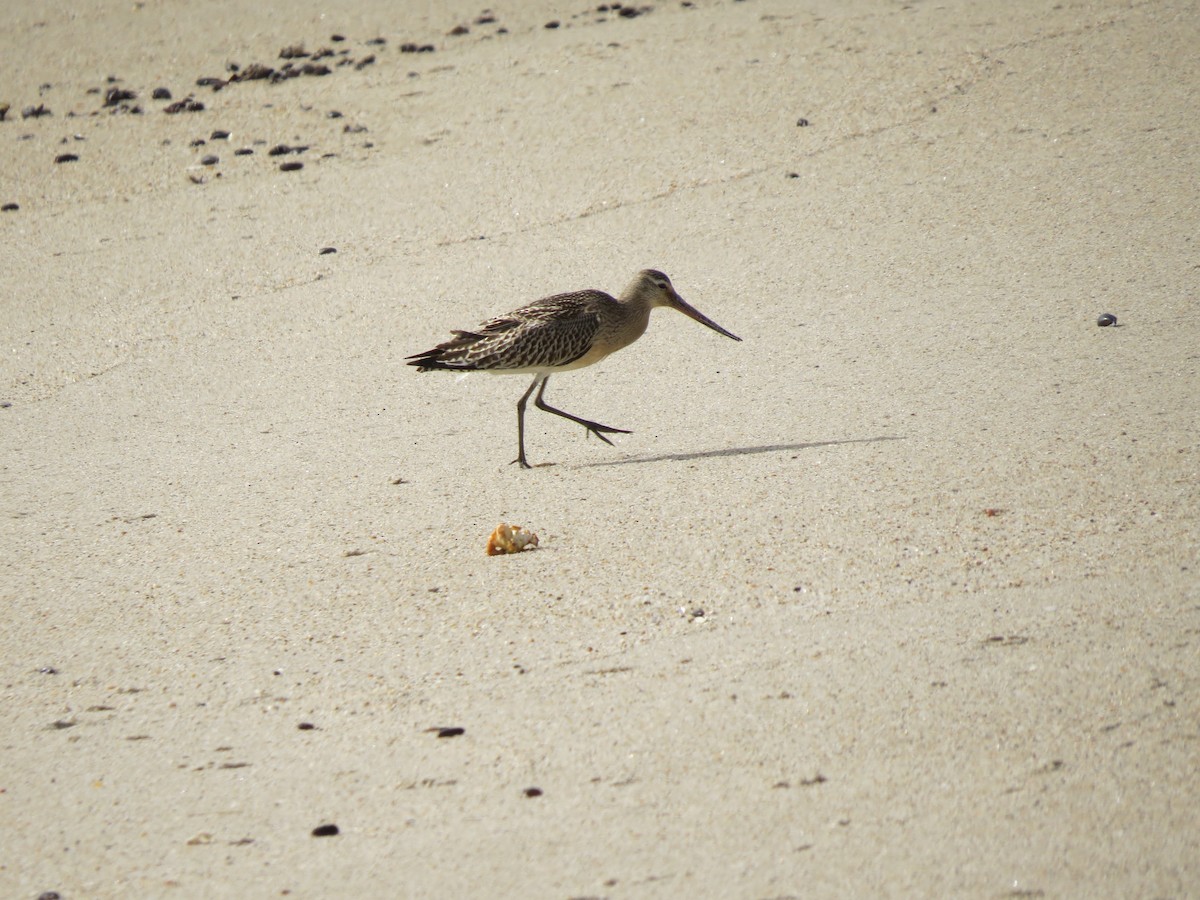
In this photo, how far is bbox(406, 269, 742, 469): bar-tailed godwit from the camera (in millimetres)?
7336

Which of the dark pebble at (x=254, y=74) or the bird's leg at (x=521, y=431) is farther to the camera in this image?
the dark pebble at (x=254, y=74)

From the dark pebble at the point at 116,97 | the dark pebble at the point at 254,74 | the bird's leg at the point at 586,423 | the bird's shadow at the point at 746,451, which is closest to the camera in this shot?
the bird's shadow at the point at 746,451

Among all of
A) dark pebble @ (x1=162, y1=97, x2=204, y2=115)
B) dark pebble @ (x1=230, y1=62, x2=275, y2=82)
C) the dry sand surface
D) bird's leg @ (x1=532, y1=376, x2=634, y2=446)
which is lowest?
bird's leg @ (x1=532, y1=376, x2=634, y2=446)

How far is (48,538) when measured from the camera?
20.8 feet

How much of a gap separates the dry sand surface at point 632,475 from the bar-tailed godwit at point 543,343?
1.18 ft

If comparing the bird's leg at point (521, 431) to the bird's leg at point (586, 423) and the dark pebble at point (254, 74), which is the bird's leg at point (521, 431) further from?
the dark pebble at point (254, 74)

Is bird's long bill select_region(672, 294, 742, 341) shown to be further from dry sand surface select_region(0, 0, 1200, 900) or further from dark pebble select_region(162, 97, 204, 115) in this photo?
dark pebble select_region(162, 97, 204, 115)

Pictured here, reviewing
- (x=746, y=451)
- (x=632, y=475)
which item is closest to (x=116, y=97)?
(x=632, y=475)

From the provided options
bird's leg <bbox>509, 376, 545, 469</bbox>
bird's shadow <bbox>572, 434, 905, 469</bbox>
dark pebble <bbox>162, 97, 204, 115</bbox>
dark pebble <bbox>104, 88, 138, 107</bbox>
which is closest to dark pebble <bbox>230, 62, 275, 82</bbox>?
dark pebble <bbox>162, 97, 204, 115</bbox>

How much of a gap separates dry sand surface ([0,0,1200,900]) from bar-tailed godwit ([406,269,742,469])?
36 cm

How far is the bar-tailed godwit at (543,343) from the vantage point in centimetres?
734

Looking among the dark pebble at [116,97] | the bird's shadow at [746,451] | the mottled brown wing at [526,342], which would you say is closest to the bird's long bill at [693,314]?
the mottled brown wing at [526,342]

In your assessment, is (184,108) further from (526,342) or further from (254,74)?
(526,342)

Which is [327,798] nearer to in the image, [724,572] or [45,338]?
[724,572]
